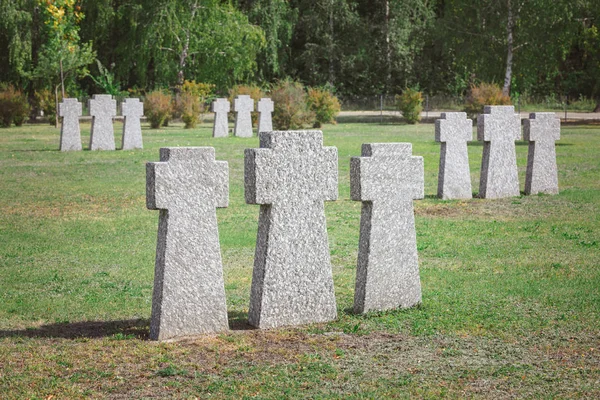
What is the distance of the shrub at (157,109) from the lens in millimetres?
38719

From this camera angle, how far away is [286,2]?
54812mm

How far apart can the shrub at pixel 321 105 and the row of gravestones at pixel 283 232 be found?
32080mm

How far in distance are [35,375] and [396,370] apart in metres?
2.34

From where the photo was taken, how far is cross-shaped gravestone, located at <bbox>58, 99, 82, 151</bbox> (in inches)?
1033

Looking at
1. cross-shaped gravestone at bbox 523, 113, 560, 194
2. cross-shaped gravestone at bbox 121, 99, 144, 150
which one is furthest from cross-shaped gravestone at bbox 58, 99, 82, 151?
cross-shaped gravestone at bbox 523, 113, 560, 194

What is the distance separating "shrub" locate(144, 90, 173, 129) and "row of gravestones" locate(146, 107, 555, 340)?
1272 inches

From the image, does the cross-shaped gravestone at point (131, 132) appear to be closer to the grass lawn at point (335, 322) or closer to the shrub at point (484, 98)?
the grass lawn at point (335, 322)

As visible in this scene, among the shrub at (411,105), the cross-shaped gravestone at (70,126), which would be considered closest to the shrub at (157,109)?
the shrub at (411,105)

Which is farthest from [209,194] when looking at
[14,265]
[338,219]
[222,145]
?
[222,145]

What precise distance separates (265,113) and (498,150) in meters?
18.7

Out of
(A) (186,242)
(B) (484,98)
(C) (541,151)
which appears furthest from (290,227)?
(B) (484,98)

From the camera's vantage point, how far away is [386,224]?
7.21m

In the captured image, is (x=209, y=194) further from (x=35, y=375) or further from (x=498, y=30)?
(x=498, y=30)

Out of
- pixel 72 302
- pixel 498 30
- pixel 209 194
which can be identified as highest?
pixel 498 30
